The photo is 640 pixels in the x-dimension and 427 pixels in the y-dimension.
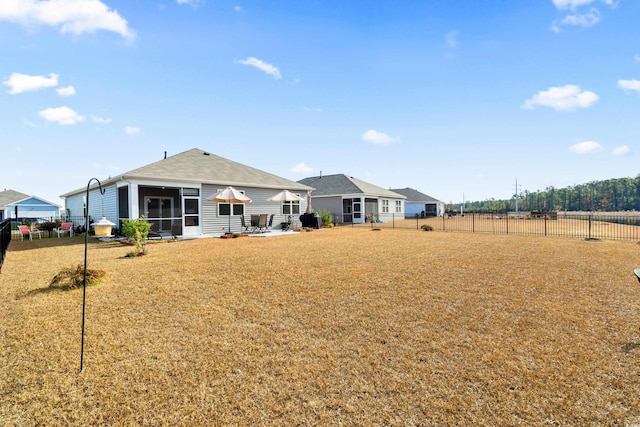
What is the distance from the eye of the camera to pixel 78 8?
8672 millimetres

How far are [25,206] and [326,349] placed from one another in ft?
159

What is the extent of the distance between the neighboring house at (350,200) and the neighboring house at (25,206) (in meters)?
31.9

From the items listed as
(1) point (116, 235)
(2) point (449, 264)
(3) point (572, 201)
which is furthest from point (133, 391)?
(3) point (572, 201)

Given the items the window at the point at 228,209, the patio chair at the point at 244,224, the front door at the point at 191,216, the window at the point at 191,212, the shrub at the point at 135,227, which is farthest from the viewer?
the window at the point at 228,209

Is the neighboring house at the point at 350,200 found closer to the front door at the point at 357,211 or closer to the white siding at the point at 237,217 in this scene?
the front door at the point at 357,211

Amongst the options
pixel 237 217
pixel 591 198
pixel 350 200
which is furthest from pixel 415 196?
pixel 591 198

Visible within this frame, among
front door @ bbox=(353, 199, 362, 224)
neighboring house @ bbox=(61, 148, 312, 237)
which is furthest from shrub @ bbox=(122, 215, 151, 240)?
front door @ bbox=(353, 199, 362, 224)

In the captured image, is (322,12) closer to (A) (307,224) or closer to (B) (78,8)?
(B) (78,8)

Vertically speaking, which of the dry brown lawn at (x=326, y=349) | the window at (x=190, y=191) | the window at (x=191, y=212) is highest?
the window at (x=190, y=191)

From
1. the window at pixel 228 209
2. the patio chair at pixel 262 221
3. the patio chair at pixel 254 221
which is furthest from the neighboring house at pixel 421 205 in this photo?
the window at pixel 228 209

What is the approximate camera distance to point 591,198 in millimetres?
93500

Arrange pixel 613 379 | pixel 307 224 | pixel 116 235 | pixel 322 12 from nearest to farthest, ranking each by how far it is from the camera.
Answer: pixel 613 379, pixel 322 12, pixel 116 235, pixel 307 224

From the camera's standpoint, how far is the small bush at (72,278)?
587 centimetres

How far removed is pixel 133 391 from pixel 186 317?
5.66 feet
